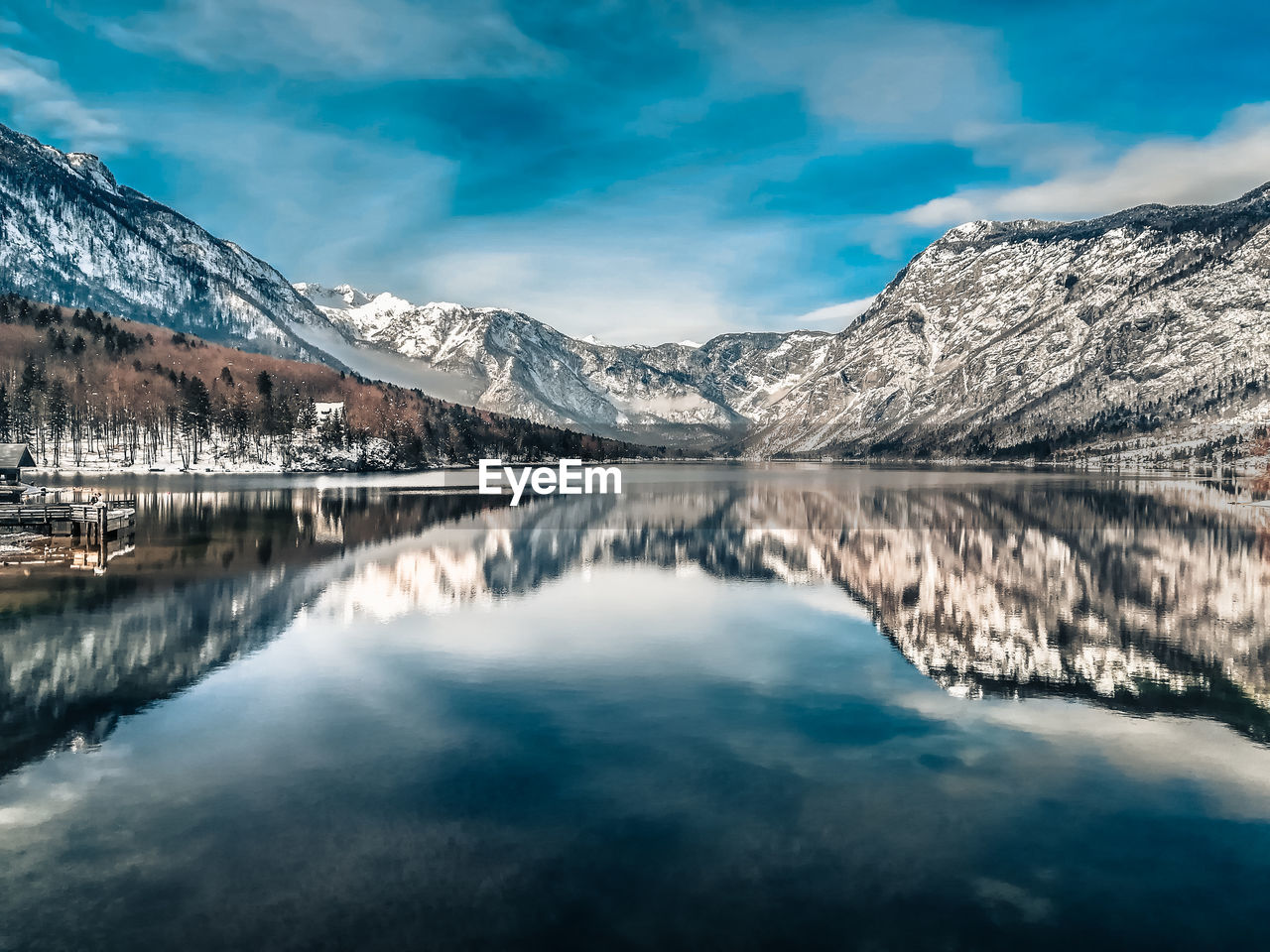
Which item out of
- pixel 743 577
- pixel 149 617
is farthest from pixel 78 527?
pixel 743 577

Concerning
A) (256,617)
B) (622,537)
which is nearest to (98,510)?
(256,617)

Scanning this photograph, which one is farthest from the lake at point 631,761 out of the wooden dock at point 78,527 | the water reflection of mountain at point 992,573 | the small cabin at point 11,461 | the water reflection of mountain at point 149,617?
the small cabin at point 11,461

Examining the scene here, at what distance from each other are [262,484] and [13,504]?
80.8m

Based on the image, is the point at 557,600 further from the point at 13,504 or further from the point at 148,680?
the point at 13,504

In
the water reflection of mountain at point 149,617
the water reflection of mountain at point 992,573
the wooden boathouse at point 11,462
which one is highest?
the wooden boathouse at point 11,462

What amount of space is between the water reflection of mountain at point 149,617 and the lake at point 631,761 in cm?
28

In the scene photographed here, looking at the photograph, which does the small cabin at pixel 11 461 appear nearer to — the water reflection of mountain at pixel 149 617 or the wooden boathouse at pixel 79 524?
the wooden boathouse at pixel 79 524

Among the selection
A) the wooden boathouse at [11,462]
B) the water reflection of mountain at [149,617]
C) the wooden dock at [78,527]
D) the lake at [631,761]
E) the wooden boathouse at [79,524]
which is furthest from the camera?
the wooden boathouse at [11,462]

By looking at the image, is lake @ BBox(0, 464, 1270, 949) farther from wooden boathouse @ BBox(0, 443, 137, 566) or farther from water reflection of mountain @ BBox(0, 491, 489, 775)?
wooden boathouse @ BBox(0, 443, 137, 566)

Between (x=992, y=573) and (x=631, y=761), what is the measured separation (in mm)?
43238

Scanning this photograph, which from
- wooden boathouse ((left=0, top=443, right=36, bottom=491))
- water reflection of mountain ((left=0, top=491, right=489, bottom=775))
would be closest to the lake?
water reflection of mountain ((left=0, top=491, right=489, bottom=775))

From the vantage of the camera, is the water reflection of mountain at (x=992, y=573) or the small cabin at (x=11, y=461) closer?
the water reflection of mountain at (x=992, y=573)

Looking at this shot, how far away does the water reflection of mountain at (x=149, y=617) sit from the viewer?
97.2 feet

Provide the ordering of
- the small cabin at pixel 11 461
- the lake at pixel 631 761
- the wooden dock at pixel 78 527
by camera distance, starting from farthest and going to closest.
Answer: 1. the small cabin at pixel 11 461
2. the wooden dock at pixel 78 527
3. the lake at pixel 631 761
